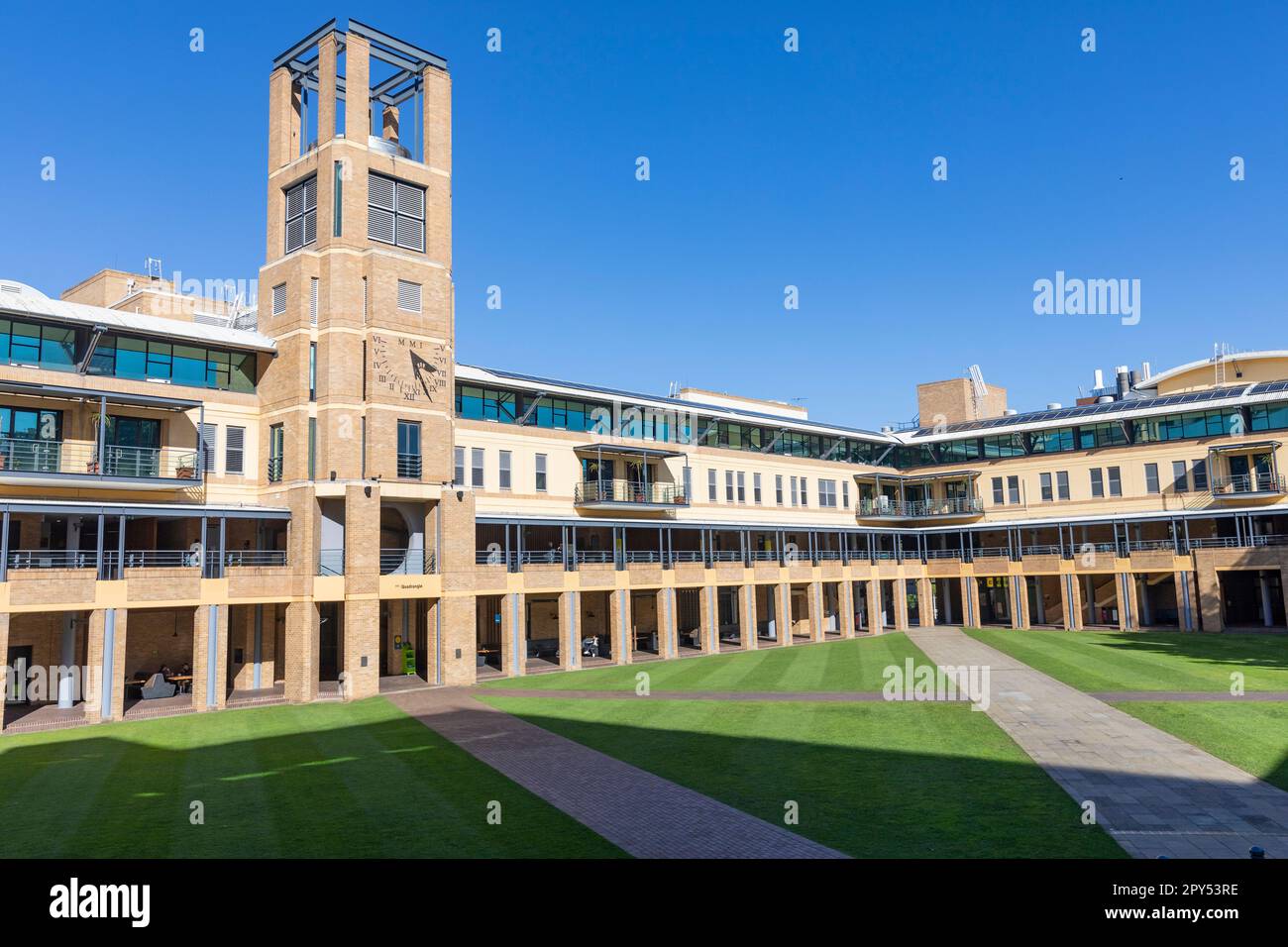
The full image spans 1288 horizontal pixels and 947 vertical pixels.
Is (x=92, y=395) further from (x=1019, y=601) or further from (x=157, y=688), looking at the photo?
(x=1019, y=601)

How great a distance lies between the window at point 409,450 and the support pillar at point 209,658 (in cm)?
793

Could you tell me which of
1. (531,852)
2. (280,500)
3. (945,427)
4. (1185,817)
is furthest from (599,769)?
(945,427)

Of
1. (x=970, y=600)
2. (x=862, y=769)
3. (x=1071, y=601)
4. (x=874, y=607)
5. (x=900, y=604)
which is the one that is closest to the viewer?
(x=862, y=769)

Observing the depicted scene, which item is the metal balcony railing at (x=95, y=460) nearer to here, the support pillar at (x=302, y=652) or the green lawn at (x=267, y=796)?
the support pillar at (x=302, y=652)

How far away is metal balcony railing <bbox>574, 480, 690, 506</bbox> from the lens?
43406 millimetres

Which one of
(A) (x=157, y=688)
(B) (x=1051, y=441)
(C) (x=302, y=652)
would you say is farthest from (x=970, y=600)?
(A) (x=157, y=688)

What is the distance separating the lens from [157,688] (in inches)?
1187

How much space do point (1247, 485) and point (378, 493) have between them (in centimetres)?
4847

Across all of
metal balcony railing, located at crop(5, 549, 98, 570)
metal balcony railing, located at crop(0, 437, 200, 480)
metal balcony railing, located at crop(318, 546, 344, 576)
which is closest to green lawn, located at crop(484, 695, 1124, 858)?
metal balcony railing, located at crop(318, 546, 344, 576)

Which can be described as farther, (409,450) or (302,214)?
(302,214)

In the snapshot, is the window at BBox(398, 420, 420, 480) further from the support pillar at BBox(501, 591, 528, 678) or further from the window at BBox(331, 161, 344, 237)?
the window at BBox(331, 161, 344, 237)

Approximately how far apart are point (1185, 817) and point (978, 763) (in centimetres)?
428

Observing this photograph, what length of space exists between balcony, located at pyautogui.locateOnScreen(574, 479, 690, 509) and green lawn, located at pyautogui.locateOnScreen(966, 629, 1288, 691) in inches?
698

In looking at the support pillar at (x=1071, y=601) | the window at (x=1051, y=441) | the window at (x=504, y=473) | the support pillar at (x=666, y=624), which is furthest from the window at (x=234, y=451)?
the window at (x=1051, y=441)
